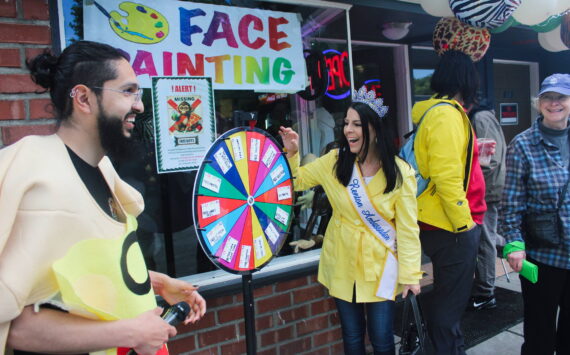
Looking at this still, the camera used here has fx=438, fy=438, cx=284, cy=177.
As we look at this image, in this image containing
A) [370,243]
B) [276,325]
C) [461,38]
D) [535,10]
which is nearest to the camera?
[370,243]

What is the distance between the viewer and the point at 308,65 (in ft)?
11.2

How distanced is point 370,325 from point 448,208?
796 mm

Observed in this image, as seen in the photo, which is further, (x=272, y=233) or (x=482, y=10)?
(x=482, y=10)

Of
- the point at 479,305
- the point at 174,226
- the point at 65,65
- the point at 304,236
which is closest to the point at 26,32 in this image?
the point at 65,65

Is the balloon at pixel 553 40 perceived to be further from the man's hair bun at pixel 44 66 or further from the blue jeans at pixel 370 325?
the man's hair bun at pixel 44 66

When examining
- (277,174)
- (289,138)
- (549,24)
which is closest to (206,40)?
(289,138)

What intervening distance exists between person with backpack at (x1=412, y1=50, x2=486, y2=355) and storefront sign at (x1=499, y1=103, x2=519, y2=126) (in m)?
5.96

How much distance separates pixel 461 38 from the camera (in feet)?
11.3

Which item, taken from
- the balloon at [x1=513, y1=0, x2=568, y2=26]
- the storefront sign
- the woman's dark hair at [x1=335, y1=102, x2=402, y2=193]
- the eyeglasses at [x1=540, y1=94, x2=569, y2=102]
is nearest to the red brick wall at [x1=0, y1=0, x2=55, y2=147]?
the woman's dark hair at [x1=335, y1=102, x2=402, y2=193]

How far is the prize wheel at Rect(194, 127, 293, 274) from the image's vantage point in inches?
70.2

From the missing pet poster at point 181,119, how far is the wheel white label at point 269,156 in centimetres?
84

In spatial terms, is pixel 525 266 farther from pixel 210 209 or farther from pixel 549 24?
pixel 549 24

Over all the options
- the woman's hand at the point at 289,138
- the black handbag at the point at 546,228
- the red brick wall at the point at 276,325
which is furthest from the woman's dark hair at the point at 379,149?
the red brick wall at the point at 276,325

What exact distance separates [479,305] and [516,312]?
1.02ft
